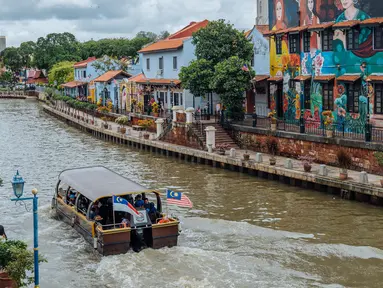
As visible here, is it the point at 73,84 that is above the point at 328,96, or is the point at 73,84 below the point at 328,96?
above

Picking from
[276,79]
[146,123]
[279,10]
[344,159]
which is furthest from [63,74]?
[344,159]

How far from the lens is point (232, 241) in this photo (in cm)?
2347

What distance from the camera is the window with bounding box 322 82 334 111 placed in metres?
38.2

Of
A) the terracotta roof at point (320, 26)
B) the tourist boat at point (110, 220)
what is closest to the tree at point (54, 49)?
the terracotta roof at point (320, 26)

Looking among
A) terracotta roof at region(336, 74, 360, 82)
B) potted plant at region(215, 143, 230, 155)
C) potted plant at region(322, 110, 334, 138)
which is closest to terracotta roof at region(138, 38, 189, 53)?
potted plant at region(215, 143, 230, 155)

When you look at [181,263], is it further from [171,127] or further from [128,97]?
[128,97]

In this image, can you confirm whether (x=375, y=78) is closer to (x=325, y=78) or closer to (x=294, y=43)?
(x=325, y=78)

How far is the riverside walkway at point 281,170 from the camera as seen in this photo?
28.6m

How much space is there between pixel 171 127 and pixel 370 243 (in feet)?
83.0

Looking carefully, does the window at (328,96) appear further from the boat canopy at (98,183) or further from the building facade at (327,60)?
the boat canopy at (98,183)

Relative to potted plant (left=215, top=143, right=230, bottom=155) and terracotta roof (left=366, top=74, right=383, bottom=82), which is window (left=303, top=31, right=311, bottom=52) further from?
potted plant (left=215, top=143, right=230, bottom=155)

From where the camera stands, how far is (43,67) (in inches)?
5285

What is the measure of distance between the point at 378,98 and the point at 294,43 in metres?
8.67

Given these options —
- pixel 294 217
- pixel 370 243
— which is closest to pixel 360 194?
pixel 294 217
